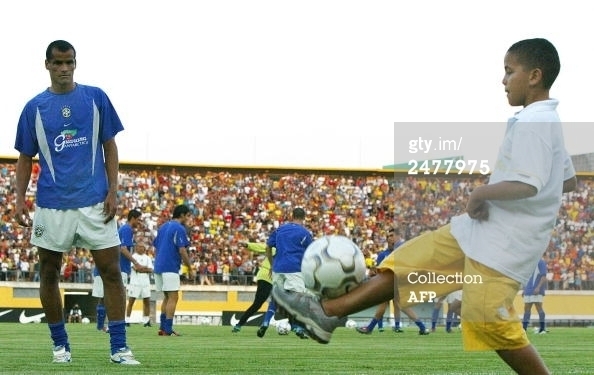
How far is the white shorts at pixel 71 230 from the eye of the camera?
8055 millimetres

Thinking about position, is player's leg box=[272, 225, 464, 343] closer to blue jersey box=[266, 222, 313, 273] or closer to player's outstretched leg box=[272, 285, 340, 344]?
player's outstretched leg box=[272, 285, 340, 344]

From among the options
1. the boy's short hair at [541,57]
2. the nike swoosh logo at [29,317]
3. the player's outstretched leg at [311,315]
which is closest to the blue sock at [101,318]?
the nike swoosh logo at [29,317]

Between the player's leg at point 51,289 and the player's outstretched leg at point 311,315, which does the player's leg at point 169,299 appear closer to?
the player's leg at point 51,289

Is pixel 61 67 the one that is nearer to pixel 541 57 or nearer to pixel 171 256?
pixel 541 57

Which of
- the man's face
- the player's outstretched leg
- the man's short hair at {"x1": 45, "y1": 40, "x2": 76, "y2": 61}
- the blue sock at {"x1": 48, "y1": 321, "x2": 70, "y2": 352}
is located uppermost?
the man's short hair at {"x1": 45, "y1": 40, "x2": 76, "y2": 61}

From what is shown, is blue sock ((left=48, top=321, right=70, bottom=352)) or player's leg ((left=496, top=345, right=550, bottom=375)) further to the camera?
blue sock ((left=48, top=321, right=70, bottom=352))

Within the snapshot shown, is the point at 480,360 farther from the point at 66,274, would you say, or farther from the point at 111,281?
the point at 66,274

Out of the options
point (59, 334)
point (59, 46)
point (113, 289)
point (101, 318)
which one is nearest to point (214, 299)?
point (101, 318)

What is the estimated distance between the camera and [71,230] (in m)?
8.05

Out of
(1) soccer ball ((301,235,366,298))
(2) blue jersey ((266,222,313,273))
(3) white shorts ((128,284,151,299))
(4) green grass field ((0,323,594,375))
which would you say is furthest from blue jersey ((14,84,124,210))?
(3) white shorts ((128,284,151,299))

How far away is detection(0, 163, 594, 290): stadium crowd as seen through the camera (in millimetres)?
36719

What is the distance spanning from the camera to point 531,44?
17.0ft

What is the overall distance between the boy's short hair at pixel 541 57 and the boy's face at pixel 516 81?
3 cm

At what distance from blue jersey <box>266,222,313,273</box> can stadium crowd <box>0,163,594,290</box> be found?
18578 mm
